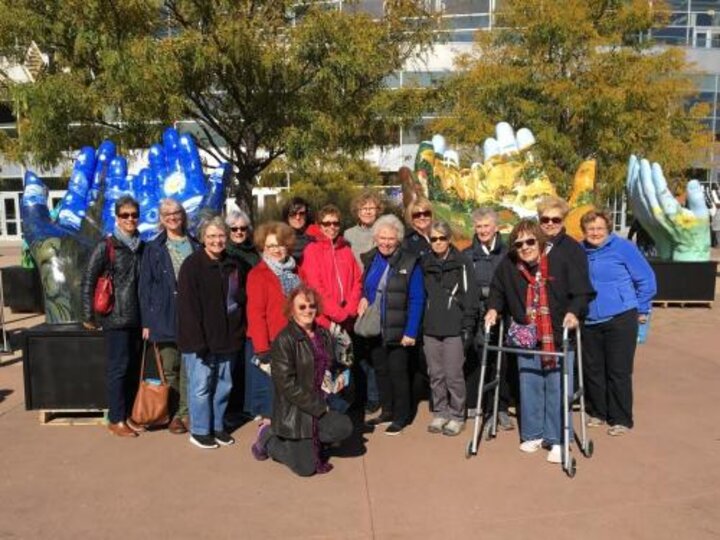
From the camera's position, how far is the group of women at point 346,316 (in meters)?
4.29

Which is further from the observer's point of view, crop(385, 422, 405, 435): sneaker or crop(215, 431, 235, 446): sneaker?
crop(385, 422, 405, 435): sneaker

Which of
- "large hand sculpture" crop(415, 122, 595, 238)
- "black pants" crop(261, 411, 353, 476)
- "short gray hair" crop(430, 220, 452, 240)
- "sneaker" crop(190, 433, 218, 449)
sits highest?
"large hand sculpture" crop(415, 122, 595, 238)

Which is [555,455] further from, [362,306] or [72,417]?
[72,417]

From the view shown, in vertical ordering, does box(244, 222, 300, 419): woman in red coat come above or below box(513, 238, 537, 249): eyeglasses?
below

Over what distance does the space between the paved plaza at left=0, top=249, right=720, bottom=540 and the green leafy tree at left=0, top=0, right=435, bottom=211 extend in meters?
3.78

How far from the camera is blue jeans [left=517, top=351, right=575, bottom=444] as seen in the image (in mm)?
4418

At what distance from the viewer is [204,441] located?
466 cm

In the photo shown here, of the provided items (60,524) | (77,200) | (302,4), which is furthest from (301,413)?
(302,4)

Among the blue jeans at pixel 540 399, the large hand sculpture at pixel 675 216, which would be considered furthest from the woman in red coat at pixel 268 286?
the large hand sculpture at pixel 675 216

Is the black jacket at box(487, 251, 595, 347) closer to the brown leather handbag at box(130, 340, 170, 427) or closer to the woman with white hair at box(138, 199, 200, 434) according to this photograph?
the woman with white hair at box(138, 199, 200, 434)

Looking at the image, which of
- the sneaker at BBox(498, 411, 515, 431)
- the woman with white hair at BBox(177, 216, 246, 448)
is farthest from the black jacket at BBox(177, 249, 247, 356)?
the sneaker at BBox(498, 411, 515, 431)

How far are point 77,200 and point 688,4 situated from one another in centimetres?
3494

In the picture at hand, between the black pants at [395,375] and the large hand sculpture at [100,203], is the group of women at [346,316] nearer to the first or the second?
the black pants at [395,375]

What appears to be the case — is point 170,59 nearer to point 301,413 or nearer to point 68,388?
point 68,388
